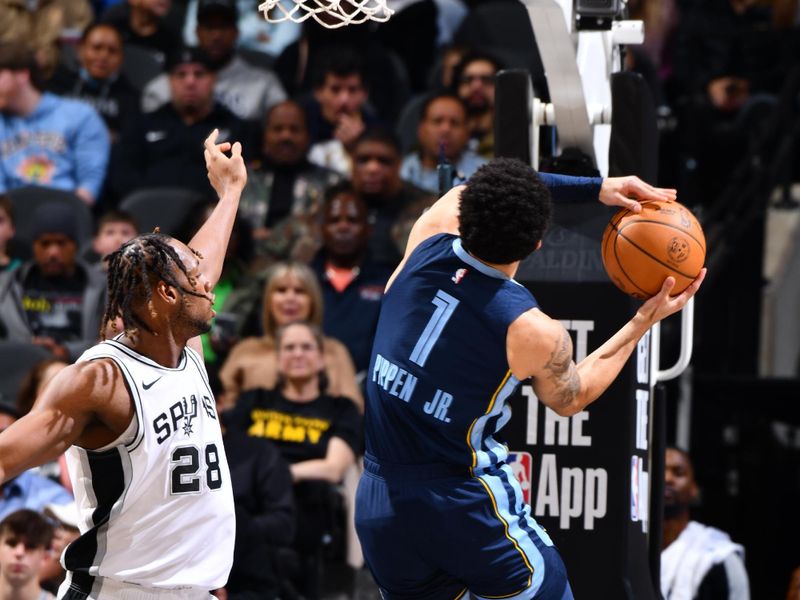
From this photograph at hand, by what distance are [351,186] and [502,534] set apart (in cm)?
533

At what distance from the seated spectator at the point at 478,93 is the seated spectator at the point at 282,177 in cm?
104

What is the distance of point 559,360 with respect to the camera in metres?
4.96

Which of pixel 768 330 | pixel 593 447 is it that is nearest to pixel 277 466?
pixel 593 447

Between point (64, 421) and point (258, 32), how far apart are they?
28.8ft

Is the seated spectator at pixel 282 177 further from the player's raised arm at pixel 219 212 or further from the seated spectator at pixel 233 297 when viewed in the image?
the player's raised arm at pixel 219 212

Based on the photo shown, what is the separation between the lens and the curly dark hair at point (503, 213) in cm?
495

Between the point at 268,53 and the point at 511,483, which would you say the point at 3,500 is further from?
the point at 268,53

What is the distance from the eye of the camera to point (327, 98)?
11.4 m

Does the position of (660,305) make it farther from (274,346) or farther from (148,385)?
(274,346)

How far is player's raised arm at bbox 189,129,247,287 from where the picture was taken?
17.1ft

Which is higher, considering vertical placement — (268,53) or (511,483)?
(268,53)

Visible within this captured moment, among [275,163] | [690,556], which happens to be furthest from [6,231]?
[690,556]

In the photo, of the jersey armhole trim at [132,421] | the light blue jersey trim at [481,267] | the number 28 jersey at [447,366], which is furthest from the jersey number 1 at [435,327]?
the jersey armhole trim at [132,421]

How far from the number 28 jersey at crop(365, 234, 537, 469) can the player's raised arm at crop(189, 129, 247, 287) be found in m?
0.63
